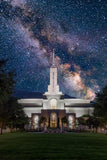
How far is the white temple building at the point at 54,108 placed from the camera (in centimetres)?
7644

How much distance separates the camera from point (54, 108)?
82.4m

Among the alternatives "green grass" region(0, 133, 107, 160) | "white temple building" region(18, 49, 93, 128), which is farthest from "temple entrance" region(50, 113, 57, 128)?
"green grass" region(0, 133, 107, 160)

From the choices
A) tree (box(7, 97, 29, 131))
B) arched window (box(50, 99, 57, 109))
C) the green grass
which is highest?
arched window (box(50, 99, 57, 109))

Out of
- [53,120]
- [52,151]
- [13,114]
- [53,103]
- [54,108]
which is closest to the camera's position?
[52,151]

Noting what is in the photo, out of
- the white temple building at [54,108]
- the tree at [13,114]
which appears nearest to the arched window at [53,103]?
the white temple building at [54,108]

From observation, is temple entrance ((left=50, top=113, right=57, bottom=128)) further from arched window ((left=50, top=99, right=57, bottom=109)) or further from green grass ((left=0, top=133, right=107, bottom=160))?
green grass ((left=0, top=133, right=107, bottom=160))

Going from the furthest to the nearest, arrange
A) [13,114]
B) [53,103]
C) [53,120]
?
1. [53,103]
2. [53,120]
3. [13,114]

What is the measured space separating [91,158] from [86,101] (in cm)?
8233

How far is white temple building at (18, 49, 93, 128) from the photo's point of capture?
7644 cm

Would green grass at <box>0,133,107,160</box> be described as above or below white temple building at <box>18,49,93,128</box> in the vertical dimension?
below

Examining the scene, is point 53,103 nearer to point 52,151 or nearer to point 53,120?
point 53,120

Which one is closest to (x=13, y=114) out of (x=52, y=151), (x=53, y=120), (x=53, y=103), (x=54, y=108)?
(x=52, y=151)

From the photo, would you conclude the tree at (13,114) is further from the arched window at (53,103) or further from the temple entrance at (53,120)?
the arched window at (53,103)

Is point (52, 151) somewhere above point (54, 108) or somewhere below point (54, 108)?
below
